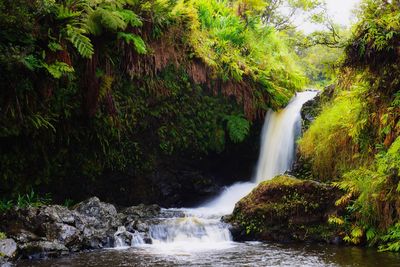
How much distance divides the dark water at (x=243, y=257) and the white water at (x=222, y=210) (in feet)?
1.31

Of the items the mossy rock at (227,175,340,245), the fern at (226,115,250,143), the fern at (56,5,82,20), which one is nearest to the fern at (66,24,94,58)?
the fern at (56,5,82,20)

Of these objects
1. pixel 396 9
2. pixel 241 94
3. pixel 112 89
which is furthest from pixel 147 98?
pixel 396 9

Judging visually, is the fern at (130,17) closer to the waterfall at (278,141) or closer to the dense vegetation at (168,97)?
the dense vegetation at (168,97)

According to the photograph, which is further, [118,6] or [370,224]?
[118,6]

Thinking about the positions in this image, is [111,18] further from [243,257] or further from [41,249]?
[243,257]

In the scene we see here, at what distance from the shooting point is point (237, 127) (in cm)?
1158

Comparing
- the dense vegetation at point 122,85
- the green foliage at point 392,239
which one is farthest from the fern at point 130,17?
the green foliage at point 392,239

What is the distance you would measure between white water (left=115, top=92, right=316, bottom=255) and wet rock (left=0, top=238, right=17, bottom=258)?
1.73 m

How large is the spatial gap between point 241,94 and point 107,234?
561 centimetres

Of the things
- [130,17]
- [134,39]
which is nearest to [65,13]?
[130,17]

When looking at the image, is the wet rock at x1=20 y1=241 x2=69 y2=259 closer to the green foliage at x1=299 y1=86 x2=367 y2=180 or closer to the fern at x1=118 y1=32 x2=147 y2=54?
the fern at x1=118 y1=32 x2=147 y2=54

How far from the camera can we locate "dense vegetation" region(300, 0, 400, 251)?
7039 millimetres

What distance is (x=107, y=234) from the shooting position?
7793 mm

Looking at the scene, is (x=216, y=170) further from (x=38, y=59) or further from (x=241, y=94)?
(x=38, y=59)
